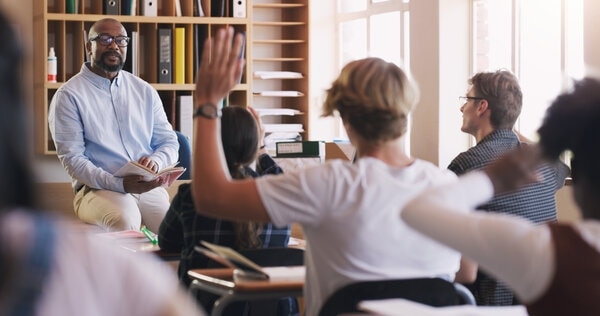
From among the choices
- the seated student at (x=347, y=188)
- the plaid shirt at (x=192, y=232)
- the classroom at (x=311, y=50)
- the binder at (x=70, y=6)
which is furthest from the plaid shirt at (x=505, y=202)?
the binder at (x=70, y=6)

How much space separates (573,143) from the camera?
5.38 feet

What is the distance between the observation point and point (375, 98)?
7.93ft

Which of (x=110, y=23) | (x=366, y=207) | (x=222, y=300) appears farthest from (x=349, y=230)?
(x=110, y=23)

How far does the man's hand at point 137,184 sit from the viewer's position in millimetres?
5301

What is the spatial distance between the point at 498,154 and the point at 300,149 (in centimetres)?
176

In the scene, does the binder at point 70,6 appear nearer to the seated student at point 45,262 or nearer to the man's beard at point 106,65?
the man's beard at point 106,65

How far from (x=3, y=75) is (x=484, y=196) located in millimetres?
1299

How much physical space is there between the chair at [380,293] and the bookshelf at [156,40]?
5003mm

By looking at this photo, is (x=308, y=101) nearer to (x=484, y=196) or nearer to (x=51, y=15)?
(x=51, y=15)

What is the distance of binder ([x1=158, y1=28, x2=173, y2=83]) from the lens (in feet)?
25.0

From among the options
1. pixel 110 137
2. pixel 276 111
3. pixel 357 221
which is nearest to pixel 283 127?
pixel 276 111

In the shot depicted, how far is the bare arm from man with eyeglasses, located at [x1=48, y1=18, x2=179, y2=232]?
10.1 feet

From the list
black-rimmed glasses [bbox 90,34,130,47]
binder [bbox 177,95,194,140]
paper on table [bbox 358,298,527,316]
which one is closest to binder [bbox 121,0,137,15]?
binder [bbox 177,95,194,140]

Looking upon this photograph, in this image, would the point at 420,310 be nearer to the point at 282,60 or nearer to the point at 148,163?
the point at 148,163
